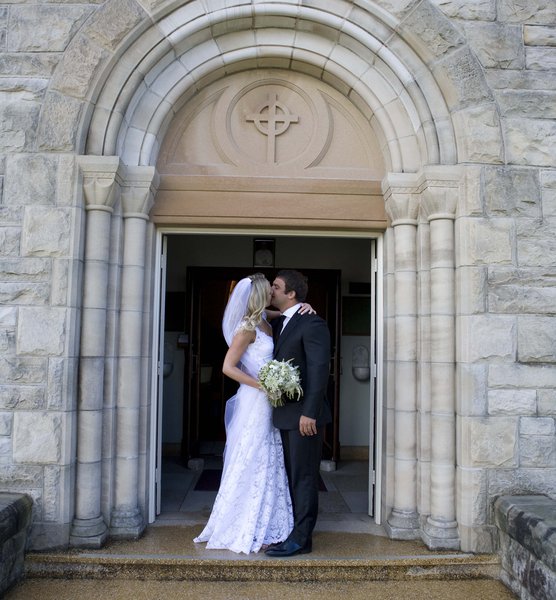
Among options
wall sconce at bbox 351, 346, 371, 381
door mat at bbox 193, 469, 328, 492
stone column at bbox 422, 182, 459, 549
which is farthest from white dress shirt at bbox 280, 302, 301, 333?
wall sconce at bbox 351, 346, 371, 381

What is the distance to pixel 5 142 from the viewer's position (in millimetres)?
3529

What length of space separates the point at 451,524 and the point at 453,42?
129 inches

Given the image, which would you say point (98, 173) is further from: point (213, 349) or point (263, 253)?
point (213, 349)

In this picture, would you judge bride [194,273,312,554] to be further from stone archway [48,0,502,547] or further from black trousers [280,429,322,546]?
stone archway [48,0,502,547]

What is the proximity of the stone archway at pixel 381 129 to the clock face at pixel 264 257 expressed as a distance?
2.59m

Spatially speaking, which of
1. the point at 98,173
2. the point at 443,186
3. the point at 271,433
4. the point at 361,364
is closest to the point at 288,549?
the point at 271,433

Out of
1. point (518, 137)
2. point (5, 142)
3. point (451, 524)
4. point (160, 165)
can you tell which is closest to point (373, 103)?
point (518, 137)

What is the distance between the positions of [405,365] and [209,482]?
249 centimetres

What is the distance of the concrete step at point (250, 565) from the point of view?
10.6 feet

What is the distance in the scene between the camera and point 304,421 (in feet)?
10.9

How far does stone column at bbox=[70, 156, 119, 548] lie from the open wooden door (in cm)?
235

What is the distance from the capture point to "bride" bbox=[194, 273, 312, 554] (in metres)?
3.47

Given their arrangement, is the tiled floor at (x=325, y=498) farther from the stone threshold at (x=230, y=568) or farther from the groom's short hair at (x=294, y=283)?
the groom's short hair at (x=294, y=283)

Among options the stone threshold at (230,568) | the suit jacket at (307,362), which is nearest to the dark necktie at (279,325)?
the suit jacket at (307,362)
